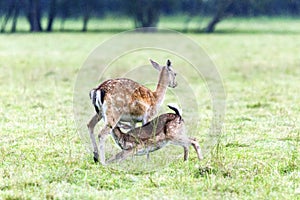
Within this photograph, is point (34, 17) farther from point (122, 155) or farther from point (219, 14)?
point (122, 155)

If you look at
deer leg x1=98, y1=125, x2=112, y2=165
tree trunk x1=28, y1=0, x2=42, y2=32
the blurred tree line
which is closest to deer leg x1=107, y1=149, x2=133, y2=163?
deer leg x1=98, y1=125, x2=112, y2=165

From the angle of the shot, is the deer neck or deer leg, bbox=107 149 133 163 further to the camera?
the deer neck

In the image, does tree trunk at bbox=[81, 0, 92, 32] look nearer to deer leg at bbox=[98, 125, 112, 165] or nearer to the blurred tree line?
the blurred tree line

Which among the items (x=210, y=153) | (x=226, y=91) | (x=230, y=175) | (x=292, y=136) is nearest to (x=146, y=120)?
(x=210, y=153)

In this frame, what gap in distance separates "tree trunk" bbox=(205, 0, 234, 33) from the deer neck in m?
27.4

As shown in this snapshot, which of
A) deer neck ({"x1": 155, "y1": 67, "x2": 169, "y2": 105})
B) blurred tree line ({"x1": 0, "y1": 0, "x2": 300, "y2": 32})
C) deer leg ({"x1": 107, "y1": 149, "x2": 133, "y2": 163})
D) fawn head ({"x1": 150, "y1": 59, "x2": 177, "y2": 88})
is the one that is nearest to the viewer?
deer leg ({"x1": 107, "y1": 149, "x2": 133, "y2": 163})

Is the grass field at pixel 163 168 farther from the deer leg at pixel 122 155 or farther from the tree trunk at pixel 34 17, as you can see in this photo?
the tree trunk at pixel 34 17

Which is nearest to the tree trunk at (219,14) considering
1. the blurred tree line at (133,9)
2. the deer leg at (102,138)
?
the blurred tree line at (133,9)

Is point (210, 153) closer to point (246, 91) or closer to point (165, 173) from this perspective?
point (165, 173)

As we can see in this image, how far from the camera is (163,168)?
19.8 ft

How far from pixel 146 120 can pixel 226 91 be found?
6184 millimetres

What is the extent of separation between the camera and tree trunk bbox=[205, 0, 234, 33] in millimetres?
34594

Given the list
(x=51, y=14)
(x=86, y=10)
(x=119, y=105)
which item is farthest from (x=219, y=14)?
(x=119, y=105)

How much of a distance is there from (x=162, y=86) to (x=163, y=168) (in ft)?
3.70
